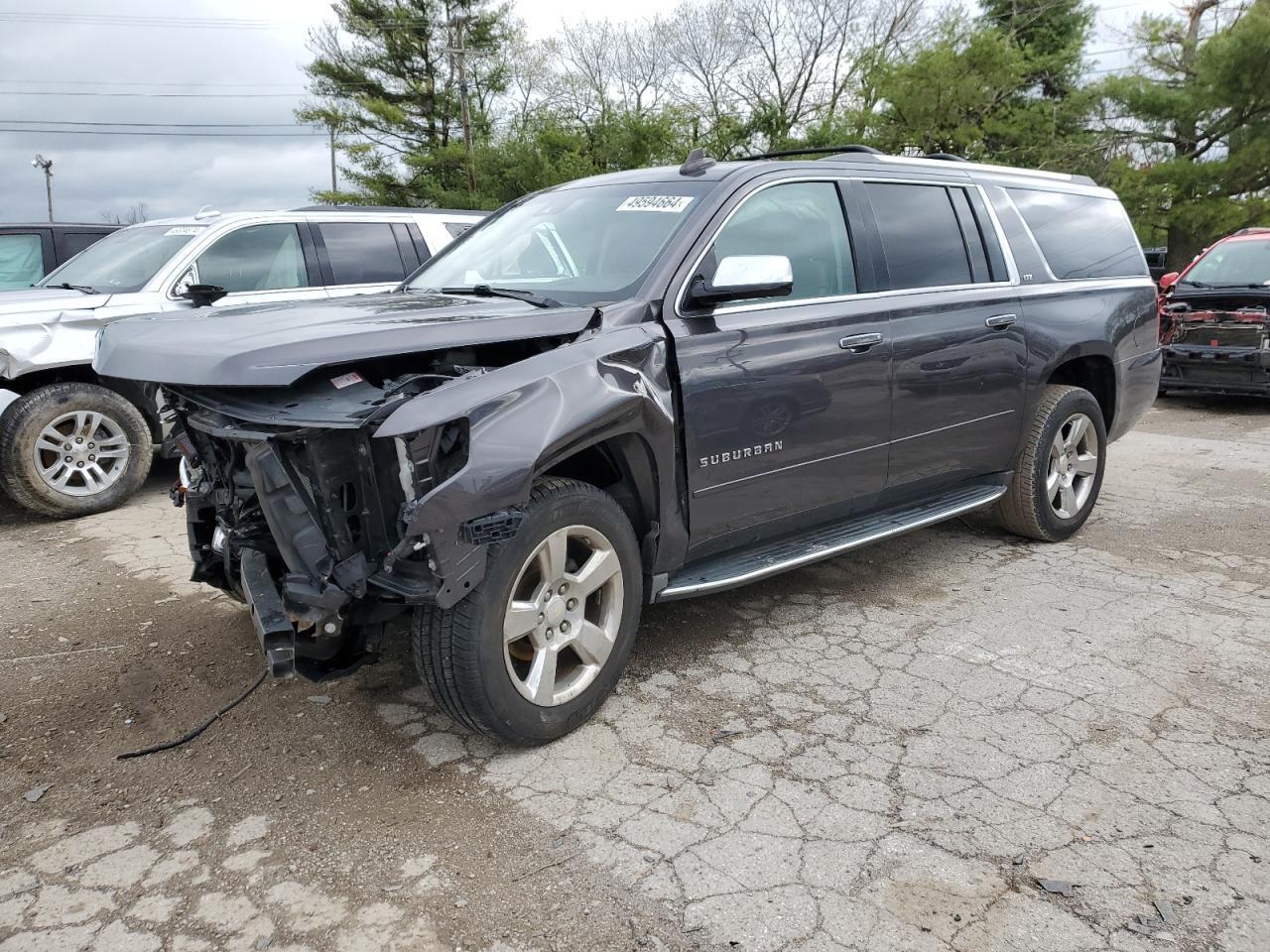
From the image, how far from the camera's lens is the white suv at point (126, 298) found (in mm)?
5871

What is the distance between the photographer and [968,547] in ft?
17.3

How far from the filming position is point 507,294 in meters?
3.68

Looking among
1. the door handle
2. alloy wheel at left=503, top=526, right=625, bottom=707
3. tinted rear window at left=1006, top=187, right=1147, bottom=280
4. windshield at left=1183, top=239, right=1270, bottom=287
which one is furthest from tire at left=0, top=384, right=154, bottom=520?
windshield at left=1183, top=239, right=1270, bottom=287

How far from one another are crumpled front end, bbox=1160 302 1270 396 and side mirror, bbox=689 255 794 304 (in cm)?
812

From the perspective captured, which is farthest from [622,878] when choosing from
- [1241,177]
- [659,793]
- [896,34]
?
[896,34]

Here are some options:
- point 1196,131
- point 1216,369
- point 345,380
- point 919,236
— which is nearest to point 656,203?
point 919,236

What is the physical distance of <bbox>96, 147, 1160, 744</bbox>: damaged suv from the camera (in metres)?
2.70

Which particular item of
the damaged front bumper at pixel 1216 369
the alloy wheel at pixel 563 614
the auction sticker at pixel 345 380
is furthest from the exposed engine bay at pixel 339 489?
the damaged front bumper at pixel 1216 369

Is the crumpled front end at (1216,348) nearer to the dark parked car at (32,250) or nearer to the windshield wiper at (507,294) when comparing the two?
the windshield wiper at (507,294)

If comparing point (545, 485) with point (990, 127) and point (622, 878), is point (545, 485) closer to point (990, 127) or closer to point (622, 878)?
point (622, 878)

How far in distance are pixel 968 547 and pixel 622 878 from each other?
3401mm

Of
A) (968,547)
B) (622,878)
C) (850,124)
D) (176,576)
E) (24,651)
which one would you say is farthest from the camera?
(850,124)

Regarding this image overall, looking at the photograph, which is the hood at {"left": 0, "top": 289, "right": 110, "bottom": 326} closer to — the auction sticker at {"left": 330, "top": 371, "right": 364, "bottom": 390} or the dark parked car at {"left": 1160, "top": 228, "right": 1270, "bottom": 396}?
the auction sticker at {"left": 330, "top": 371, "right": 364, "bottom": 390}

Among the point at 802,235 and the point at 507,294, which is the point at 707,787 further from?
the point at 802,235
